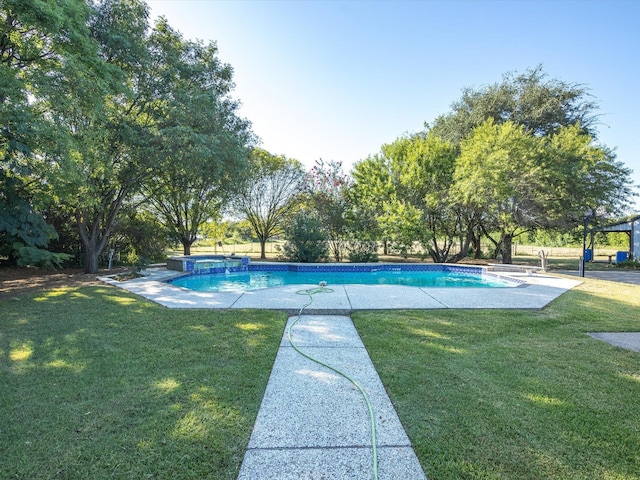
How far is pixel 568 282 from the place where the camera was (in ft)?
28.3

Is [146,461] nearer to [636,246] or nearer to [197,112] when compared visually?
[197,112]

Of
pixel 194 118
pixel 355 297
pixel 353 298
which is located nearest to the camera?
pixel 353 298

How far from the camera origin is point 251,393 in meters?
2.61

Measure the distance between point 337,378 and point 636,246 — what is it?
2209cm

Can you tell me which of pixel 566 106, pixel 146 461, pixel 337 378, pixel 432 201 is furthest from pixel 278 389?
pixel 566 106

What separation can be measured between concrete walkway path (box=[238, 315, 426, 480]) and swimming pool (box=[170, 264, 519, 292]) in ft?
21.2

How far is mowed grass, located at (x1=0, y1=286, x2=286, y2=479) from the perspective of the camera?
180 cm

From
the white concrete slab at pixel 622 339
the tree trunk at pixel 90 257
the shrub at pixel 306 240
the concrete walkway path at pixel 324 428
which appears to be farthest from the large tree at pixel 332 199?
the concrete walkway path at pixel 324 428

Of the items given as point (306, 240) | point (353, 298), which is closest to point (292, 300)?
point (353, 298)

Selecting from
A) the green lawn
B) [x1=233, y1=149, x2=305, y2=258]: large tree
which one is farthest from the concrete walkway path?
[x1=233, y1=149, x2=305, y2=258]: large tree

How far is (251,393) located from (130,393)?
1.02 m

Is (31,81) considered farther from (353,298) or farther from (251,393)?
(353,298)

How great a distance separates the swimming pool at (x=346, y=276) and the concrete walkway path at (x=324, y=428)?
647 cm

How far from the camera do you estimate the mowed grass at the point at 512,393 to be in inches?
72.3
